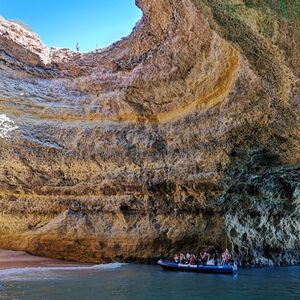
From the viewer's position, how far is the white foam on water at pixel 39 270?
15.5 m

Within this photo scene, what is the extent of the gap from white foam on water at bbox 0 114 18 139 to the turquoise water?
257 inches

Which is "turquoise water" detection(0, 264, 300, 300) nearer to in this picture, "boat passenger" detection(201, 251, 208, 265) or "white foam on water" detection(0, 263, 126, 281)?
"white foam on water" detection(0, 263, 126, 281)

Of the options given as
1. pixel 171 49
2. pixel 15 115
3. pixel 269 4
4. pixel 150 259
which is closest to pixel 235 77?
pixel 171 49

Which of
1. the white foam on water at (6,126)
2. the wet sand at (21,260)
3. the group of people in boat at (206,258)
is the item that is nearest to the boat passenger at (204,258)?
the group of people in boat at (206,258)

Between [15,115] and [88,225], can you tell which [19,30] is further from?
[88,225]

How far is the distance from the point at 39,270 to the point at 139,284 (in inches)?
229

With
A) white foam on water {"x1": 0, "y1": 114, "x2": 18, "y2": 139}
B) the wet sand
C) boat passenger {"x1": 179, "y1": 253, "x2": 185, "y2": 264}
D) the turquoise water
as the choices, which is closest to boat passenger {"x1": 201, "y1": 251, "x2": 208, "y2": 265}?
boat passenger {"x1": 179, "y1": 253, "x2": 185, "y2": 264}

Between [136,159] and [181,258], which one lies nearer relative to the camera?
[181,258]

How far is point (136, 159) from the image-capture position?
20.0m

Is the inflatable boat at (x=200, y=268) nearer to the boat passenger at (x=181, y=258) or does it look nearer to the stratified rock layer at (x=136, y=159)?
the boat passenger at (x=181, y=258)

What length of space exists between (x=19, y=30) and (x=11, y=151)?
7065mm

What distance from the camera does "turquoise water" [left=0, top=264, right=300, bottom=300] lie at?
471 inches

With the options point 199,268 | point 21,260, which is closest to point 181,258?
point 199,268

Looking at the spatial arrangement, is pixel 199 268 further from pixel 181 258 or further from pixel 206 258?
pixel 206 258
